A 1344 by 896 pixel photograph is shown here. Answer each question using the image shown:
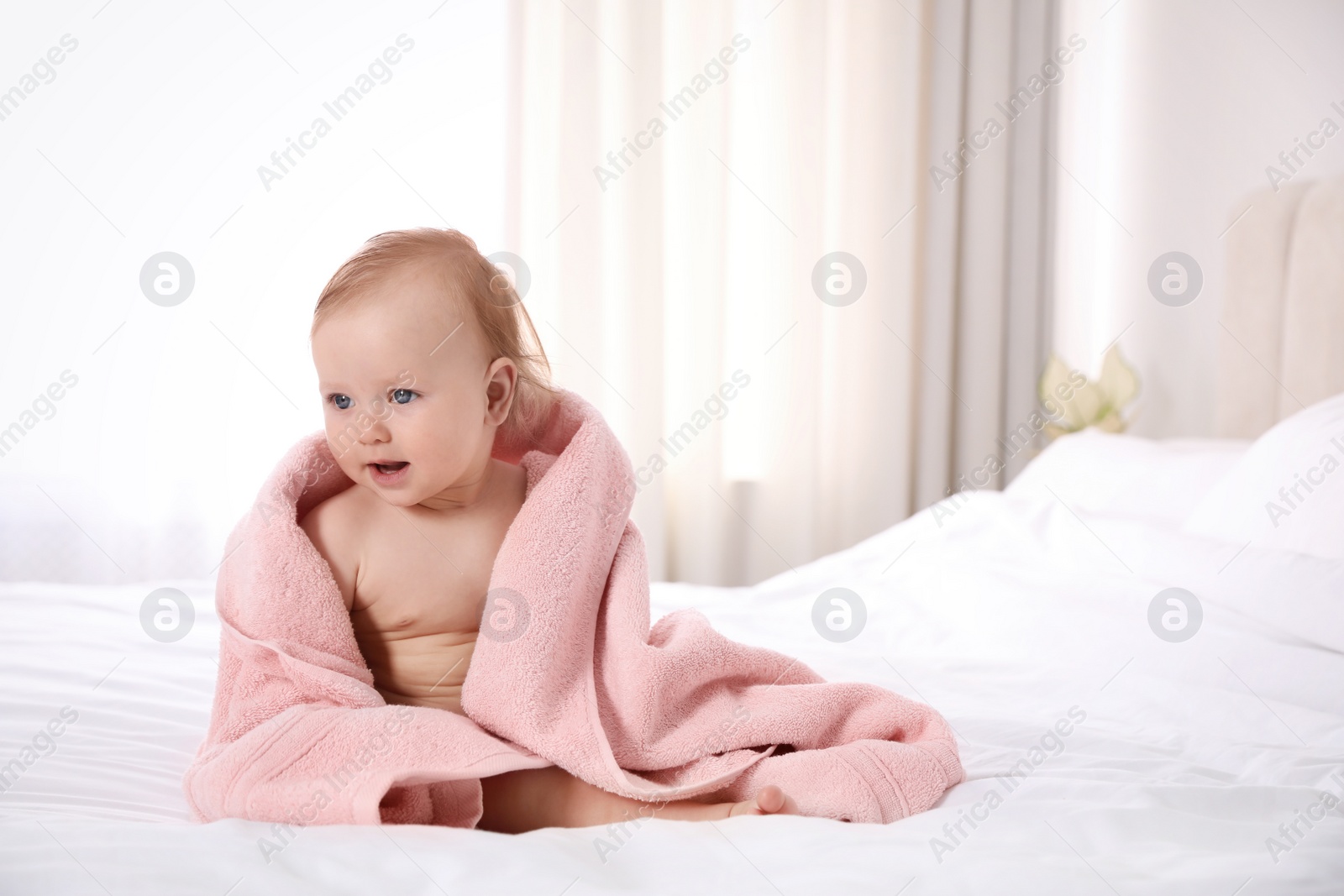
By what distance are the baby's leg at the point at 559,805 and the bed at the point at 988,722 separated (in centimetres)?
7

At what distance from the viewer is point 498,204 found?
2.82 m

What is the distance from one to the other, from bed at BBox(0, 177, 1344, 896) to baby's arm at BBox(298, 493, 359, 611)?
239 millimetres

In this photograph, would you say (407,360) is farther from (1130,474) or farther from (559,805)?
(1130,474)

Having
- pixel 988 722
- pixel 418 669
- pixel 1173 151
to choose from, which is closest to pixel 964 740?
pixel 988 722

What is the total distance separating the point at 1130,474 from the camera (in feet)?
6.75

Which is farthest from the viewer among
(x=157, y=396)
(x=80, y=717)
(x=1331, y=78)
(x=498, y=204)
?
(x=498, y=204)

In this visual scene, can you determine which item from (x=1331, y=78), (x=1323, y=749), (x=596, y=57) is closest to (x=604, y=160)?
(x=596, y=57)

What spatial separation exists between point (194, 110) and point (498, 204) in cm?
80

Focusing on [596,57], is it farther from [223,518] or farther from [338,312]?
[338,312]

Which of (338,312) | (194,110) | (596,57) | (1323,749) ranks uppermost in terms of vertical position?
(596,57)

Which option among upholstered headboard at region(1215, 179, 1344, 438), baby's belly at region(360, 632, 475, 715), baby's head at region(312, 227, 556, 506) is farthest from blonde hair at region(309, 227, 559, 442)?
upholstered headboard at region(1215, 179, 1344, 438)

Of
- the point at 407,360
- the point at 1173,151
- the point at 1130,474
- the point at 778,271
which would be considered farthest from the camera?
the point at 778,271

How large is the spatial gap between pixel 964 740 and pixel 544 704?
452mm

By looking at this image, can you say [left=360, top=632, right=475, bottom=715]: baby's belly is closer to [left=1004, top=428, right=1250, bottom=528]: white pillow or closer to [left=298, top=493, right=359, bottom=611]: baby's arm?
[left=298, top=493, right=359, bottom=611]: baby's arm
